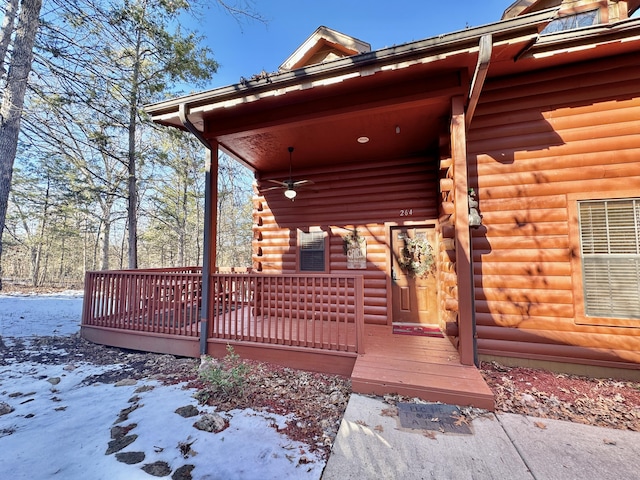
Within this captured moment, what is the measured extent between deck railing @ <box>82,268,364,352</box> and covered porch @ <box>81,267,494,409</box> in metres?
0.01

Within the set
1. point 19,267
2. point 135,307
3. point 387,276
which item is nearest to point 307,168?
point 387,276

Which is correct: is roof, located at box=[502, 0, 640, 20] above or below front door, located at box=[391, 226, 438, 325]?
above

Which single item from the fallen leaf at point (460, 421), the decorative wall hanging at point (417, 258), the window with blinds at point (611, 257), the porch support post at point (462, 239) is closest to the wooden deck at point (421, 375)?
the fallen leaf at point (460, 421)

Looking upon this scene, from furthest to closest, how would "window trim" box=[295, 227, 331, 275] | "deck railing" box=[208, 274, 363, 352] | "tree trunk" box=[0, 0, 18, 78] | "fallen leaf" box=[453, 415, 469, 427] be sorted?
"window trim" box=[295, 227, 331, 275] → "tree trunk" box=[0, 0, 18, 78] → "deck railing" box=[208, 274, 363, 352] → "fallen leaf" box=[453, 415, 469, 427]

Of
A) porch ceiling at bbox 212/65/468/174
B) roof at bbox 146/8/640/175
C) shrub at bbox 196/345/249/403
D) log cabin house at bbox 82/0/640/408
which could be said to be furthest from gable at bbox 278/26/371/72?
shrub at bbox 196/345/249/403

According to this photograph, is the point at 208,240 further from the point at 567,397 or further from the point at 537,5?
the point at 537,5

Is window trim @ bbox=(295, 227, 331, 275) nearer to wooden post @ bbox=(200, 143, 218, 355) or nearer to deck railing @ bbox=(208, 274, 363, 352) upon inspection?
deck railing @ bbox=(208, 274, 363, 352)

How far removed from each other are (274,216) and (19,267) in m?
20.7

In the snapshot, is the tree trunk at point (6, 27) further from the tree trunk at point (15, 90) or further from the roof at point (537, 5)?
the roof at point (537, 5)

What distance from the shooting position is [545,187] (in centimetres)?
321

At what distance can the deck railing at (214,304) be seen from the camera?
3.60 meters

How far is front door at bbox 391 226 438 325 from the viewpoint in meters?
4.89

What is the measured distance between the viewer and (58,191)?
485 inches

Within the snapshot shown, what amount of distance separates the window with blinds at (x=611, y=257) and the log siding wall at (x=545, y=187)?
0.14 m
